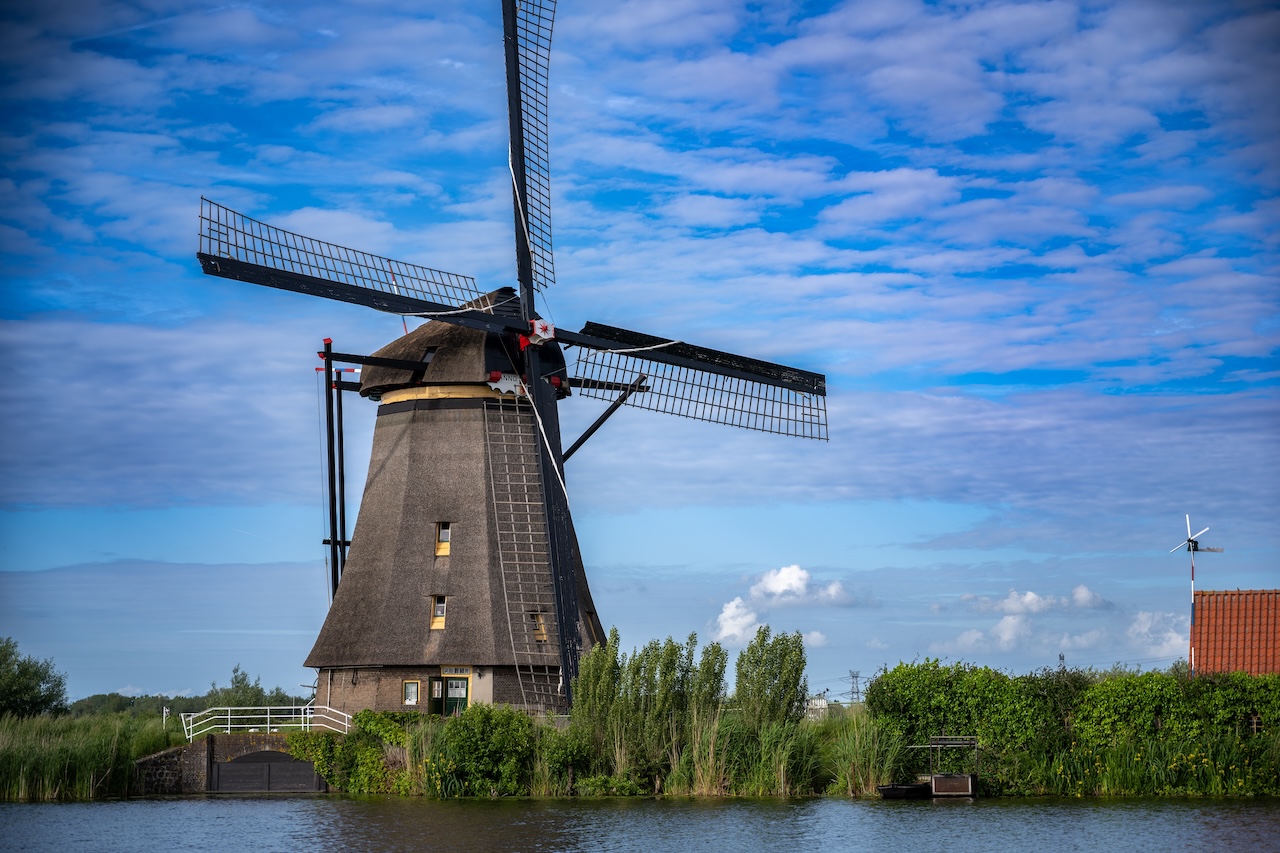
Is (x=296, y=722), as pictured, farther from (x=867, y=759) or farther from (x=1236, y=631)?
(x=1236, y=631)

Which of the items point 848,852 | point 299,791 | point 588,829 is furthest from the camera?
point 299,791

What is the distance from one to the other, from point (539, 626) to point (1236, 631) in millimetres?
15217

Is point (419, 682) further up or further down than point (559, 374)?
further down

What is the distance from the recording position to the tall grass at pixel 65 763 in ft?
90.7

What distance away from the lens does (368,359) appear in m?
30.0

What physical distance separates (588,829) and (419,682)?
8629mm

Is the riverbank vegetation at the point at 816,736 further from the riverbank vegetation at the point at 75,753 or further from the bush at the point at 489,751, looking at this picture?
the riverbank vegetation at the point at 75,753

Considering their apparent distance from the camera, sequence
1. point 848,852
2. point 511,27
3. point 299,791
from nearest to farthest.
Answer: point 848,852, point 299,791, point 511,27

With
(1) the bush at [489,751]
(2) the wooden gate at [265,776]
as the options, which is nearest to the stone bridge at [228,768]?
(2) the wooden gate at [265,776]

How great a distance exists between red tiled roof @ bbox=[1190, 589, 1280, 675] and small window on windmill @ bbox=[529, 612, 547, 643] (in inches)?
557

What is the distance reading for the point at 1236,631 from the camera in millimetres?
31656

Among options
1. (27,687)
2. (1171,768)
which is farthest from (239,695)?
(1171,768)

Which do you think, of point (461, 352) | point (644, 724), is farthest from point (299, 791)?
point (461, 352)

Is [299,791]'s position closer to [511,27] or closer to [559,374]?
[559,374]
